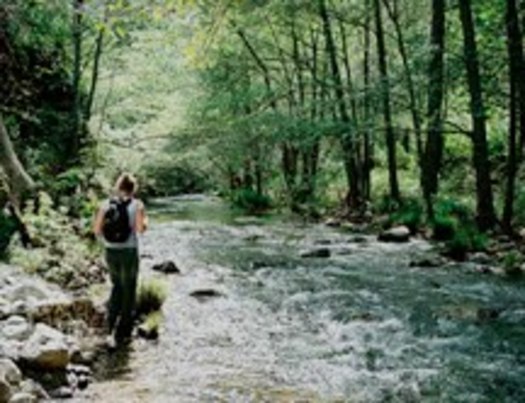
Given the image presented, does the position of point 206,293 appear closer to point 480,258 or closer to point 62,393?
point 62,393

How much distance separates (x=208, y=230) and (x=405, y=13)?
11659 mm

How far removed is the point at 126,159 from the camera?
28.8m

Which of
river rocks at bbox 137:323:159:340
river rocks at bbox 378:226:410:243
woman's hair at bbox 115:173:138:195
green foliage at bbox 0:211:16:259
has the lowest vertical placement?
river rocks at bbox 137:323:159:340

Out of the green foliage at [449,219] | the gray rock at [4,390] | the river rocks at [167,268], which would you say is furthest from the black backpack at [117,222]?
the green foliage at [449,219]

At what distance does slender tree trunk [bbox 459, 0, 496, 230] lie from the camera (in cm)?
1723

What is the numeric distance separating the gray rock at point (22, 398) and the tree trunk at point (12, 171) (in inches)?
296

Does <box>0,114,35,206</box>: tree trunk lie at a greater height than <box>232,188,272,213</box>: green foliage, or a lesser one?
greater

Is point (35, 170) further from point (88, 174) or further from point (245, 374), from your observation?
point (245, 374)

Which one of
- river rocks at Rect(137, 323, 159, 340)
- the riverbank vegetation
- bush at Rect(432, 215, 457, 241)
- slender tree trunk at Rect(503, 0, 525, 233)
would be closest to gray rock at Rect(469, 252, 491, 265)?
the riverbank vegetation

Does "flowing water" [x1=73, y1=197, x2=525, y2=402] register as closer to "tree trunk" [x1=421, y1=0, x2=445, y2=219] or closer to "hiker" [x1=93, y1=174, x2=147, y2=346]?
"hiker" [x1=93, y1=174, x2=147, y2=346]

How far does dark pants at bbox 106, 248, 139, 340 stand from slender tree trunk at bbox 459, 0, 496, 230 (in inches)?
405

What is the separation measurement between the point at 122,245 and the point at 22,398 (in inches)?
117

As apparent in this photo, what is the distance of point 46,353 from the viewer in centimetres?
735

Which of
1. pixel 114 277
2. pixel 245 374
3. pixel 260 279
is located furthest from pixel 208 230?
pixel 245 374
